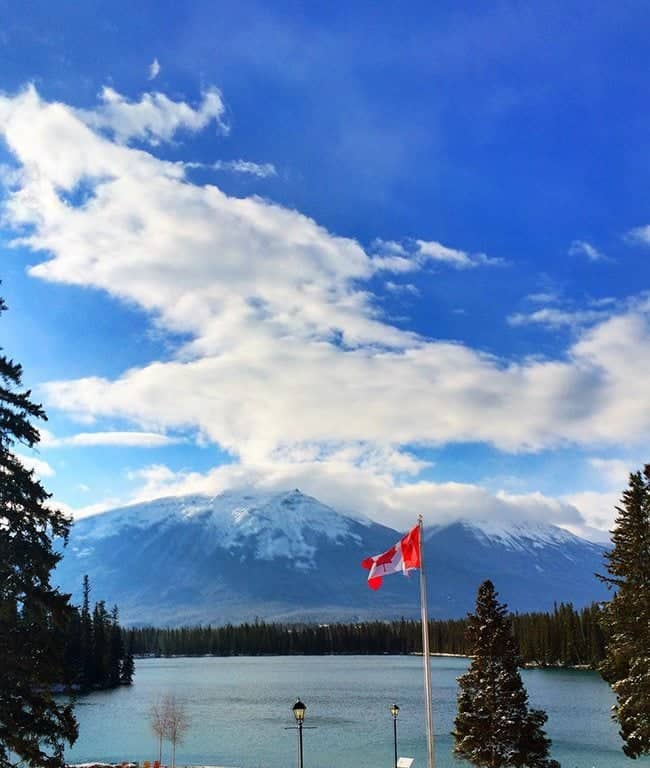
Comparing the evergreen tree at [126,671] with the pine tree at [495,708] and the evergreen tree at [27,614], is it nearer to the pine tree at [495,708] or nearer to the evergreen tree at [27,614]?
the pine tree at [495,708]

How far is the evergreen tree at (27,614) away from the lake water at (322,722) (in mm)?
39715

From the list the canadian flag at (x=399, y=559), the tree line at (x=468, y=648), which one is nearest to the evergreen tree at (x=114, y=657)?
the tree line at (x=468, y=648)

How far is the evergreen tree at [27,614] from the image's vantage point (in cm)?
2188

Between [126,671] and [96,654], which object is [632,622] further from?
[126,671]

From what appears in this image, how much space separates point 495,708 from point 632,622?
8.43 meters

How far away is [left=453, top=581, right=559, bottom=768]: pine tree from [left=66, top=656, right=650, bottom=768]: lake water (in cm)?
1785

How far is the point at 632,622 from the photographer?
38562 mm

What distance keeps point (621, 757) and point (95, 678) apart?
111245mm

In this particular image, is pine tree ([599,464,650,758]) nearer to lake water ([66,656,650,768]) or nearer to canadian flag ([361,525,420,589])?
canadian flag ([361,525,420,589])

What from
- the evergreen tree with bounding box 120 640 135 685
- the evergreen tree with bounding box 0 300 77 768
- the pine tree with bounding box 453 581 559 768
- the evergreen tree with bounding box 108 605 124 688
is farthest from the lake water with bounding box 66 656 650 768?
the evergreen tree with bounding box 0 300 77 768

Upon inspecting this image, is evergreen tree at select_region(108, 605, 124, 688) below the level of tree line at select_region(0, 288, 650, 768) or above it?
below

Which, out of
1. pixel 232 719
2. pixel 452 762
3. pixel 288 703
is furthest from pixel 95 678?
pixel 452 762

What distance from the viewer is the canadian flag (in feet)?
87.2

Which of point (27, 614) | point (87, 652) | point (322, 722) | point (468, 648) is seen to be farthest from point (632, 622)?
point (87, 652)
